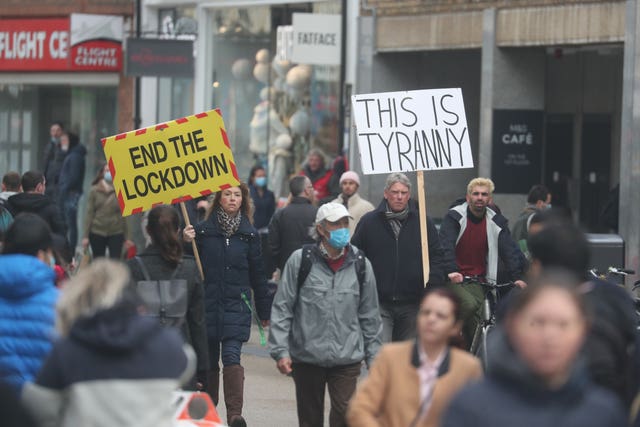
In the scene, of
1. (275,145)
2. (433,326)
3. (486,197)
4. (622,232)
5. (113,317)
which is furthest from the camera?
(275,145)

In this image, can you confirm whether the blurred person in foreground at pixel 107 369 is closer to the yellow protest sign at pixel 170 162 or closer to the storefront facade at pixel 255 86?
the yellow protest sign at pixel 170 162

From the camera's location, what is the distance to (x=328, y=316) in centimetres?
834

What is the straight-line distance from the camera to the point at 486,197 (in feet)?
37.3

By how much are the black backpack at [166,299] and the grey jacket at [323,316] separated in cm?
52

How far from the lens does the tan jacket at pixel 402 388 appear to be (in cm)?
572

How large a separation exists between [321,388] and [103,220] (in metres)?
11.1

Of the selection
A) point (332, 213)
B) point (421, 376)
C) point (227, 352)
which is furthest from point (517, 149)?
point (421, 376)

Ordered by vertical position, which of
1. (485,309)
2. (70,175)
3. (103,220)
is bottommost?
(485,309)

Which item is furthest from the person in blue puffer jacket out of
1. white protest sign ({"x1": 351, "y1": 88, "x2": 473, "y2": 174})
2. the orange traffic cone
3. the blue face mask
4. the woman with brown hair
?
white protest sign ({"x1": 351, "y1": 88, "x2": 473, "y2": 174})

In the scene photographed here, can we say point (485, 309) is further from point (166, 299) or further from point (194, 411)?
point (194, 411)

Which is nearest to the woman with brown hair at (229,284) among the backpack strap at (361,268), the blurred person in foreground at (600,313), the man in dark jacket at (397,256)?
the man in dark jacket at (397,256)

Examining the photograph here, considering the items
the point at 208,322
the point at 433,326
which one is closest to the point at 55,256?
the point at 208,322

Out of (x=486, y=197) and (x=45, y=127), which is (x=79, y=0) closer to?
(x=45, y=127)

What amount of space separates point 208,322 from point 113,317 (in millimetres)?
4909
